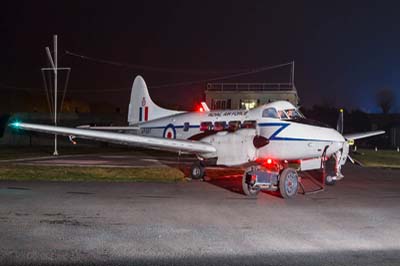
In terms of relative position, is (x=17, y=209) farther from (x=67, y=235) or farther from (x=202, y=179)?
(x=202, y=179)

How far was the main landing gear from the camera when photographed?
579 inches

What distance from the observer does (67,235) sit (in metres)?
9.27

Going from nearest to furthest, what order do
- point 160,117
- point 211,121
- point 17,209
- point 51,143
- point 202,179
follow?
point 17,209 < point 202,179 < point 211,121 < point 160,117 < point 51,143

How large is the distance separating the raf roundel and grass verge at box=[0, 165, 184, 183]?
1.71 metres

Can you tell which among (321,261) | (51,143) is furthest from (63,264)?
(51,143)

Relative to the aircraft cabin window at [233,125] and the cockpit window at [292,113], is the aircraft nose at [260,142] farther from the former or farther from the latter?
the aircraft cabin window at [233,125]

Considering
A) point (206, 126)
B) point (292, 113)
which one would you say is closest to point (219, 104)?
point (206, 126)

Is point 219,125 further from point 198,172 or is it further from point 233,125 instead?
point 198,172

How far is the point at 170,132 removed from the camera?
2402cm

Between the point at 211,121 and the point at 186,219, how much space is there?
1125 cm

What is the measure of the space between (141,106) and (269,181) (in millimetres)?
14494

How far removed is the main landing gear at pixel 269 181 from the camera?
14695 mm

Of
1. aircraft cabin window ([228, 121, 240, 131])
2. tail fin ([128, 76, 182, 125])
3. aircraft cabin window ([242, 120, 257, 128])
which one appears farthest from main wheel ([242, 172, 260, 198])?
tail fin ([128, 76, 182, 125])

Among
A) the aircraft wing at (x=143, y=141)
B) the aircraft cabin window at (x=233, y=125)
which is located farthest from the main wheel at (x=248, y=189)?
the aircraft cabin window at (x=233, y=125)
